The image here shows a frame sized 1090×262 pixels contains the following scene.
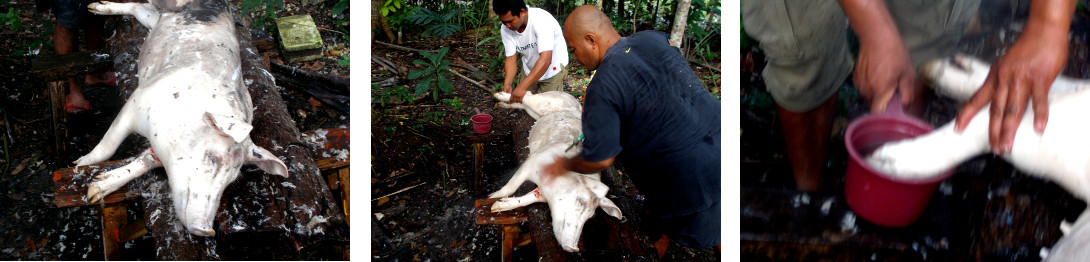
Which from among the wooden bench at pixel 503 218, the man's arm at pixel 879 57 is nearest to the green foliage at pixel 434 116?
the wooden bench at pixel 503 218

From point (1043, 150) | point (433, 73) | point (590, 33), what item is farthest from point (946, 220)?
point (433, 73)

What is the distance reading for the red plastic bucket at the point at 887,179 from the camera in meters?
1.61

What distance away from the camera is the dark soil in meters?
2.99

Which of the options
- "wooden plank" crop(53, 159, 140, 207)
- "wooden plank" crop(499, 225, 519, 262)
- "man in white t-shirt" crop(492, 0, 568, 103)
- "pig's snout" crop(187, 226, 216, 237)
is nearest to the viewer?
"pig's snout" crop(187, 226, 216, 237)

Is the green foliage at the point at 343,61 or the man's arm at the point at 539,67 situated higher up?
the man's arm at the point at 539,67

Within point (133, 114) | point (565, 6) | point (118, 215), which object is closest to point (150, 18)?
point (133, 114)

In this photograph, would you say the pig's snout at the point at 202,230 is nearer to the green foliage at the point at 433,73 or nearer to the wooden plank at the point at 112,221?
the wooden plank at the point at 112,221

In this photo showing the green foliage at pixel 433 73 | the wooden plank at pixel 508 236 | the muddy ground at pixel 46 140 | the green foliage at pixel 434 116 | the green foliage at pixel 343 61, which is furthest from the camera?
the green foliage at pixel 343 61

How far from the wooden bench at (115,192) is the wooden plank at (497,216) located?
0.71 m

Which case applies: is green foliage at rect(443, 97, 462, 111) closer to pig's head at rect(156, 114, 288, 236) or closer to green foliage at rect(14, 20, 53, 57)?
pig's head at rect(156, 114, 288, 236)

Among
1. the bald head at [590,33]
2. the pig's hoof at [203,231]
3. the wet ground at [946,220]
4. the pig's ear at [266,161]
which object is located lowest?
the pig's hoof at [203,231]

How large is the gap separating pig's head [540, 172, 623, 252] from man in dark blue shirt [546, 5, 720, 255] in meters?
0.06

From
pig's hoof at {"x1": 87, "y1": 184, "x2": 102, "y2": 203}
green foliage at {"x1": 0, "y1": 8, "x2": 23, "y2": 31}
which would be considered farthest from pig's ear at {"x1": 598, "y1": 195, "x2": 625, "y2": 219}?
green foliage at {"x1": 0, "y1": 8, "x2": 23, "y2": 31}

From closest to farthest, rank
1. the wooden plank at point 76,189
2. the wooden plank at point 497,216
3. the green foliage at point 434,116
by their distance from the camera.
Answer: the wooden plank at point 76,189 < the wooden plank at point 497,216 < the green foliage at point 434,116
